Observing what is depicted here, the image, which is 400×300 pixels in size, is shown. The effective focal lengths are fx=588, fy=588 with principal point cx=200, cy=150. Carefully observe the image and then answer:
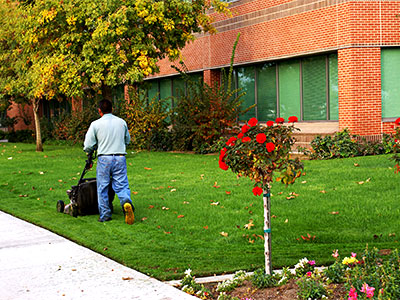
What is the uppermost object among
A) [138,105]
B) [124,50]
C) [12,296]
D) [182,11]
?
[182,11]

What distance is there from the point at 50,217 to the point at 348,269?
224 inches

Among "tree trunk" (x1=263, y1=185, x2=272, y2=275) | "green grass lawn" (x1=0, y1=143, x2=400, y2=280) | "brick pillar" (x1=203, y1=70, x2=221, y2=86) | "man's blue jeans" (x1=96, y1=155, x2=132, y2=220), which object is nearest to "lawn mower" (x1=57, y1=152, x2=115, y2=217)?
"green grass lawn" (x1=0, y1=143, x2=400, y2=280)

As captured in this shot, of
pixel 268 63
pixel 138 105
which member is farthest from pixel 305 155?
pixel 138 105

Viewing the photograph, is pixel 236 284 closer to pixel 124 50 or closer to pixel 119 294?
pixel 119 294

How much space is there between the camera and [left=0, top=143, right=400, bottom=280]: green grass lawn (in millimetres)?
6648

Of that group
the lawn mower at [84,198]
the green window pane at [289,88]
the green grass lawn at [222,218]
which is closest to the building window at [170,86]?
the green window pane at [289,88]

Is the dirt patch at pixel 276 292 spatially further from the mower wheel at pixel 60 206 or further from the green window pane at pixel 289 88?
the green window pane at pixel 289 88

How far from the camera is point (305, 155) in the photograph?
17.9 meters

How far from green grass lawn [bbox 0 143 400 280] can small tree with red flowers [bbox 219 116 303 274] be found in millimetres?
1142

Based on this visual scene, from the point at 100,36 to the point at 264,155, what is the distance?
1392 centimetres

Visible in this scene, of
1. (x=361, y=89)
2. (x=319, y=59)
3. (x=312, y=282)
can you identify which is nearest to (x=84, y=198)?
(x=312, y=282)

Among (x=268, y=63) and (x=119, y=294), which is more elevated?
(x=268, y=63)

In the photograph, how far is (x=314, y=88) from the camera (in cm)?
2008

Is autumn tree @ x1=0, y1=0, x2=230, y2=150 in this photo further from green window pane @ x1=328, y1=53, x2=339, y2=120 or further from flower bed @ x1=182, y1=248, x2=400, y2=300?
flower bed @ x1=182, y1=248, x2=400, y2=300
